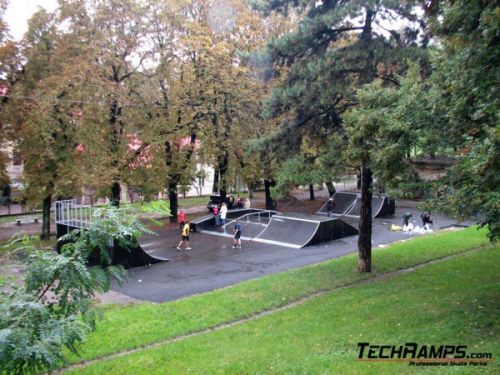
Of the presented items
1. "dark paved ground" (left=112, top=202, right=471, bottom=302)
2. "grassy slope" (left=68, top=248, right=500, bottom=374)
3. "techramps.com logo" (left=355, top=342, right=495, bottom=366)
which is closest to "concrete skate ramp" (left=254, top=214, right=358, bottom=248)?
"dark paved ground" (left=112, top=202, right=471, bottom=302)

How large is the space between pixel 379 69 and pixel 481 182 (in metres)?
7.63

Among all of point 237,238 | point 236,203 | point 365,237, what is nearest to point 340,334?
point 365,237

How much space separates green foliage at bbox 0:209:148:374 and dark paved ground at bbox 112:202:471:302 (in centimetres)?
874

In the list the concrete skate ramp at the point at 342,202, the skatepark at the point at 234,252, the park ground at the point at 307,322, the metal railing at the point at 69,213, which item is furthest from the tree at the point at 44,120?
the concrete skate ramp at the point at 342,202

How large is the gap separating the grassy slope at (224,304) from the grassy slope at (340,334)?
0.85 meters

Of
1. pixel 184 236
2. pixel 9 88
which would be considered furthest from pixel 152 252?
pixel 9 88

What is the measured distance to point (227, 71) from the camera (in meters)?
28.6

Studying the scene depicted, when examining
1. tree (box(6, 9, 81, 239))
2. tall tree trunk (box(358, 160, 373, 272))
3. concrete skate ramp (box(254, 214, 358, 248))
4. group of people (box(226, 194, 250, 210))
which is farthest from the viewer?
group of people (box(226, 194, 250, 210))

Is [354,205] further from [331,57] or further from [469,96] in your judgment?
[469,96]

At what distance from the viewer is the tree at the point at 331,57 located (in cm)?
1383

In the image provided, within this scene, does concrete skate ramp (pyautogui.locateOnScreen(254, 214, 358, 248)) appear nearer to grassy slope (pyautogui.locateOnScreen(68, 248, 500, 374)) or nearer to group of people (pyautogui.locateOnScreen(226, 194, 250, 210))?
group of people (pyautogui.locateOnScreen(226, 194, 250, 210))

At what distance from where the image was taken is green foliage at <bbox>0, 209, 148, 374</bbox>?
412 cm

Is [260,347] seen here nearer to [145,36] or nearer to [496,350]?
[496,350]

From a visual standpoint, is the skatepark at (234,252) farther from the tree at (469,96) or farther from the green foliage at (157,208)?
the green foliage at (157,208)
